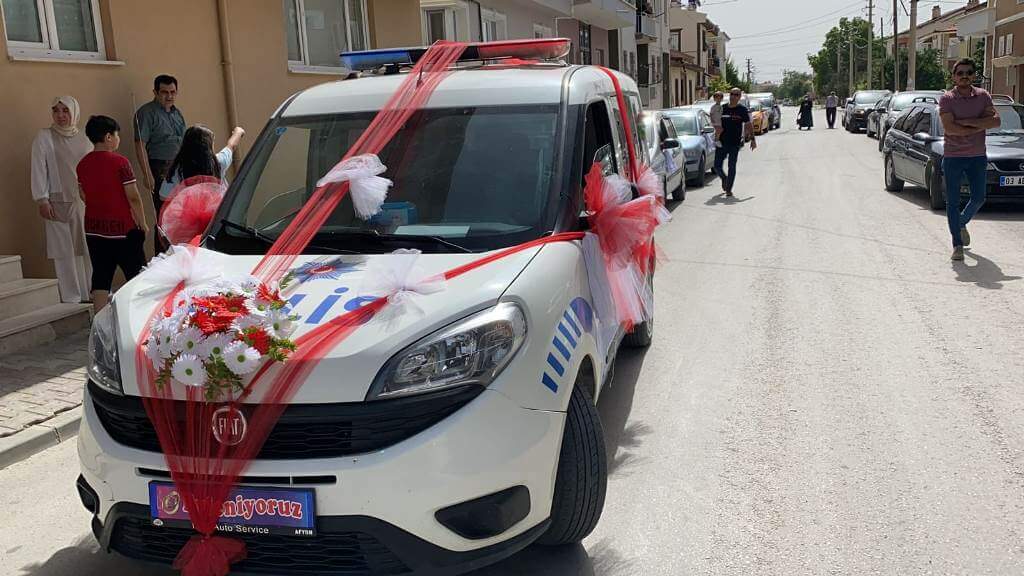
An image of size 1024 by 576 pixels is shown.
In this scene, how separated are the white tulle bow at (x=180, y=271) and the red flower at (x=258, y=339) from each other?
1.76 feet

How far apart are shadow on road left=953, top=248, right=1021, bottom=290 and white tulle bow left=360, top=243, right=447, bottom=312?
6.22 m

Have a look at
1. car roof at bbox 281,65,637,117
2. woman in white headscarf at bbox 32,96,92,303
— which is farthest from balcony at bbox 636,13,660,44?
car roof at bbox 281,65,637,117

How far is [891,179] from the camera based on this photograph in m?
14.3

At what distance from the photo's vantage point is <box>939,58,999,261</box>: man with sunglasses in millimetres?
8352

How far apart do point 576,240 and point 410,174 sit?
33.4 inches

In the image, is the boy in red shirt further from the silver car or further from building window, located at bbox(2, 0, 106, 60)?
the silver car

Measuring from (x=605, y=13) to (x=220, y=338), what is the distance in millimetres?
26155

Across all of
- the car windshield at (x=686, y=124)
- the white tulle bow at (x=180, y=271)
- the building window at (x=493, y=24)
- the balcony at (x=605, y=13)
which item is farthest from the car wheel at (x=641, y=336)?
the balcony at (x=605, y=13)

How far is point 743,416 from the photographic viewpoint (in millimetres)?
4840

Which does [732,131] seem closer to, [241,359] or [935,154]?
[935,154]

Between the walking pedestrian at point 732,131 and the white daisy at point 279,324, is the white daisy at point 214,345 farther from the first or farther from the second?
the walking pedestrian at point 732,131

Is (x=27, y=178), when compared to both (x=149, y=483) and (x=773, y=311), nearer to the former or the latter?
(x=149, y=483)

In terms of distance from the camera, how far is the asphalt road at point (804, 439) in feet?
11.2

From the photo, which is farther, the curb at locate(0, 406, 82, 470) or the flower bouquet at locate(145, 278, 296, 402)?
the curb at locate(0, 406, 82, 470)
